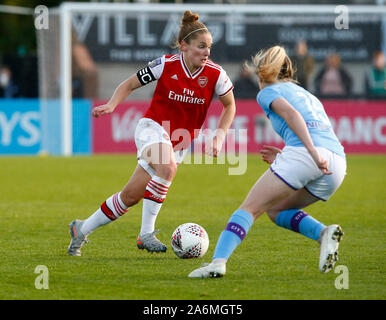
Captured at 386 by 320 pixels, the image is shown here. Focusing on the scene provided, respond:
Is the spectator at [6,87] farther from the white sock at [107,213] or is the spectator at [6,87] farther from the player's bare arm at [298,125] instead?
the player's bare arm at [298,125]

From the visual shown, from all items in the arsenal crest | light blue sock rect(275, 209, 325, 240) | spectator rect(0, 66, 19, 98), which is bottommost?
light blue sock rect(275, 209, 325, 240)

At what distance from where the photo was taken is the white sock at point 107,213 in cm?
683

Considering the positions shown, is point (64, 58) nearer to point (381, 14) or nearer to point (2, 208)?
point (381, 14)

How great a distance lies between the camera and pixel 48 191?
1217 centimetres

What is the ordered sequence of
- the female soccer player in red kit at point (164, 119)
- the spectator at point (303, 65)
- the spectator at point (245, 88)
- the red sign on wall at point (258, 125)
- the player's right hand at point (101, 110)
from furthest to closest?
1. the spectator at point (245, 88)
2. the red sign on wall at point (258, 125)
3. the spectator at point (303, 65)
4. the female soccer player in red kit at point (164, 119)
5. the player's right hand at point (101, 110)

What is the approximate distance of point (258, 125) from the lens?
19469mm

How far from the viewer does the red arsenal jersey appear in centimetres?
685

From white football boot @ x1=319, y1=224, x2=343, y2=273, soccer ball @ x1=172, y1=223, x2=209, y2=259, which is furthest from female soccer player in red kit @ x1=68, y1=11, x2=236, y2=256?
white football boot @ x1=319, y1=224, x2=343, y2=273

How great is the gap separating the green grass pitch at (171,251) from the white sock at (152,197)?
0.91 feet

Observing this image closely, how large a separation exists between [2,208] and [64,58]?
1010 cm

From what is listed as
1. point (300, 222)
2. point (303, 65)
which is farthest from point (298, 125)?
point (303, 65)

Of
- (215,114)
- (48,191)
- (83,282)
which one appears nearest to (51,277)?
(83,282)

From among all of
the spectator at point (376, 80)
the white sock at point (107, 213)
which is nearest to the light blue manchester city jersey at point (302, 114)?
the white sock at point (107, 213)

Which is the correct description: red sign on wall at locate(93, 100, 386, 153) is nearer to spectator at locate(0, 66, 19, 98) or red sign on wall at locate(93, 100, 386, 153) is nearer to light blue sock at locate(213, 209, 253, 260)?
spectator at locate(0, 66, 19, 98)
